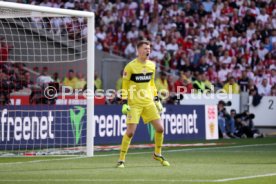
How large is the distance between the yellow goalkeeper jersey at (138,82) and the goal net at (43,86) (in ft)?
8.59

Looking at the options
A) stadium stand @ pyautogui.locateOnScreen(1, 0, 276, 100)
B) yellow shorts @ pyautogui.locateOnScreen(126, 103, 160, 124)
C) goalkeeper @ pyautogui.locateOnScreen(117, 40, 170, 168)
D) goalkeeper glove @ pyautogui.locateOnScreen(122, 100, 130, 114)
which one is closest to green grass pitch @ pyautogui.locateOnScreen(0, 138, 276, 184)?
goalkeeper @ pyautogui.locateOnScreen(117, 40, 170, 168)

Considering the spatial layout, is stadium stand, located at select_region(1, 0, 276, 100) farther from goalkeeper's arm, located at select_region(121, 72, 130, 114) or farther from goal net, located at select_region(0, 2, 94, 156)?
goalkeeper's arm, located at select_region(121, 72, 130, 114)

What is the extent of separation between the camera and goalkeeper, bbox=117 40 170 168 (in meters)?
16.4

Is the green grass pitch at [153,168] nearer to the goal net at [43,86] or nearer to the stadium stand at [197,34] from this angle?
the goal net at [43,86]

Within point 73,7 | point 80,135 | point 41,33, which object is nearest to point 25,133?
point 80,135

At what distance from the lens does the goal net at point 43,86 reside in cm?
2159

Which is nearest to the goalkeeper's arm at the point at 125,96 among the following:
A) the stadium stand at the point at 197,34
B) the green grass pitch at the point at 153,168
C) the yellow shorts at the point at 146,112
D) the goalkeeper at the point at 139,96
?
the goalkeeper at the point at 139,96

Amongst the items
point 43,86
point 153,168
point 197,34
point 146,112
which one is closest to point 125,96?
point 146,112

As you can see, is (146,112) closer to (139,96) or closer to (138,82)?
(139,96)

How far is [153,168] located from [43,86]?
9.37m

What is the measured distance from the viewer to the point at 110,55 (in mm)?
31062

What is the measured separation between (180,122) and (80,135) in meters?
4.37

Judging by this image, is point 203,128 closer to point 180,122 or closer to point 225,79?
point 180,122

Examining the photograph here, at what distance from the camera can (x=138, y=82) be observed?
1656 centimetres
